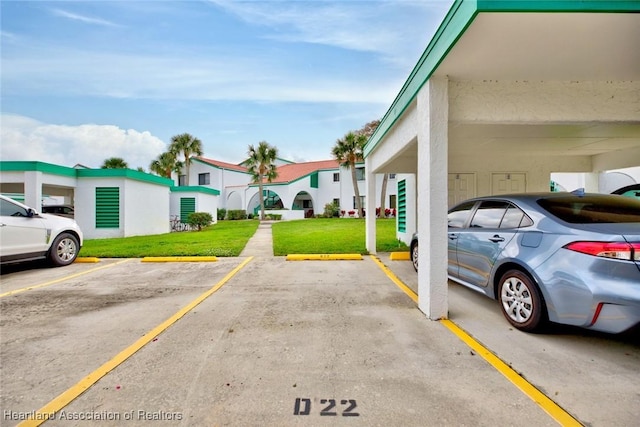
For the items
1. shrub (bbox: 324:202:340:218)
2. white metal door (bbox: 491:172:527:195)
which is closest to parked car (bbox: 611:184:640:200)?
white metal door (bbox: 491:172:527:195)

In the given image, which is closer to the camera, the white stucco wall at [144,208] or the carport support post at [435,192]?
the carport support post at [435,192]

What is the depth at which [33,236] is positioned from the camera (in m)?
6.60

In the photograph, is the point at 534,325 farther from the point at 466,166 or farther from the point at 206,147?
the point at 206,147

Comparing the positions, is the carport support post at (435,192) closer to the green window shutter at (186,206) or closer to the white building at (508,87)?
the white building at (508,87)

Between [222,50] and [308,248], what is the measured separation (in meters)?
7.69

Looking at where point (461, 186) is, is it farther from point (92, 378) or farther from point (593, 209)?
point (92, 378)

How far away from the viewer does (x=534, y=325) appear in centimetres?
309

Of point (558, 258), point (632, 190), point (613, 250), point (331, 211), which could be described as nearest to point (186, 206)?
point (331, 211)

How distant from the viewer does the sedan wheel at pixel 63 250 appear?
7.14 metres

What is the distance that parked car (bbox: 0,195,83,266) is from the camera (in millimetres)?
6145

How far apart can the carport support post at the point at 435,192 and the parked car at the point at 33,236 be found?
8479 millimetres

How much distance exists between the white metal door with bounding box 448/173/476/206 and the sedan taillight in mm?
6177

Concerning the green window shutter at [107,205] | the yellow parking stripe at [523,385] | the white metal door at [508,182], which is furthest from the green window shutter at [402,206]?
the green window shutter at [107,205]

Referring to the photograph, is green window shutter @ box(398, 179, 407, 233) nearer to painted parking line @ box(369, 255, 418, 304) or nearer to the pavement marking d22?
painted parking line @ box(369, 255, 418, 304)
